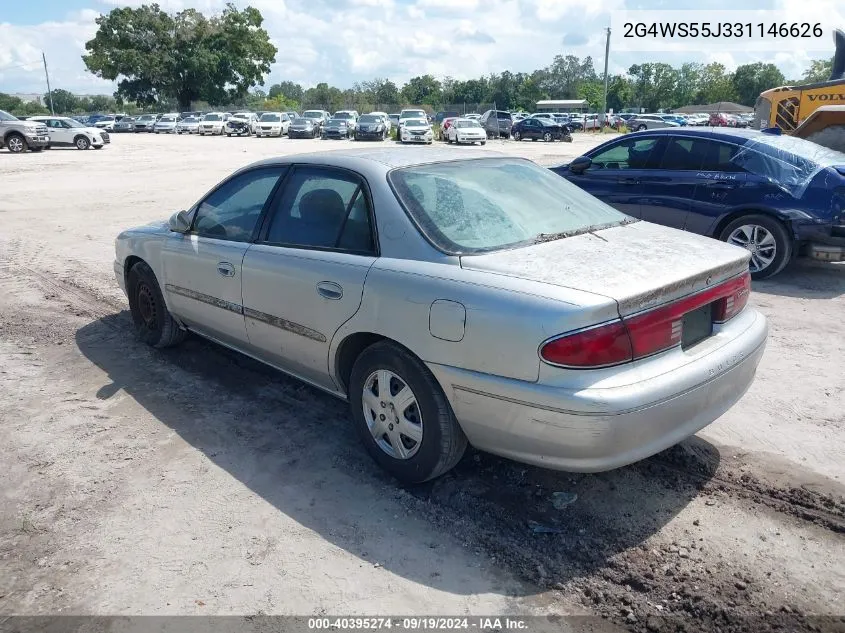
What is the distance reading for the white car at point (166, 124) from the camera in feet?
167

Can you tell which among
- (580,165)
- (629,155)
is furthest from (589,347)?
(629,155)

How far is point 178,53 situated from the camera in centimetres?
6800

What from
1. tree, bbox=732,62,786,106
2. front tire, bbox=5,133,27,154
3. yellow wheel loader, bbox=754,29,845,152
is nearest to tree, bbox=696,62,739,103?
tree, bbox=732,62,786,106

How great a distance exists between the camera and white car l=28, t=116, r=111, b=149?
101 feet

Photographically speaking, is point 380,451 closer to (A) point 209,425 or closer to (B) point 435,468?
(B) point 435,468

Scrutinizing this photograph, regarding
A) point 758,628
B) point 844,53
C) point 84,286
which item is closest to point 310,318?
point 758,628

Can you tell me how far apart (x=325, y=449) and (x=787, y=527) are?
236cm

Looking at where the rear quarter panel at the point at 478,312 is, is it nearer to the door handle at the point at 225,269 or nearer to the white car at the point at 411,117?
the door handle at the point at 225,269

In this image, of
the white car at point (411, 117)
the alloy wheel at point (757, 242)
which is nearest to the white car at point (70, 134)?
the white car at point (411, 117)

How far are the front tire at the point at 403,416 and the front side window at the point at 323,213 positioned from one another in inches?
24.0

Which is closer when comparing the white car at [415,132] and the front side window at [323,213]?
the front side window at [323,213]

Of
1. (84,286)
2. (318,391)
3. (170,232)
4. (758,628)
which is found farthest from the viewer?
(84,286)

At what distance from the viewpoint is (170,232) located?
4.95 metres

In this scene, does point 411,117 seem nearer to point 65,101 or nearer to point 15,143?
point 15,143
